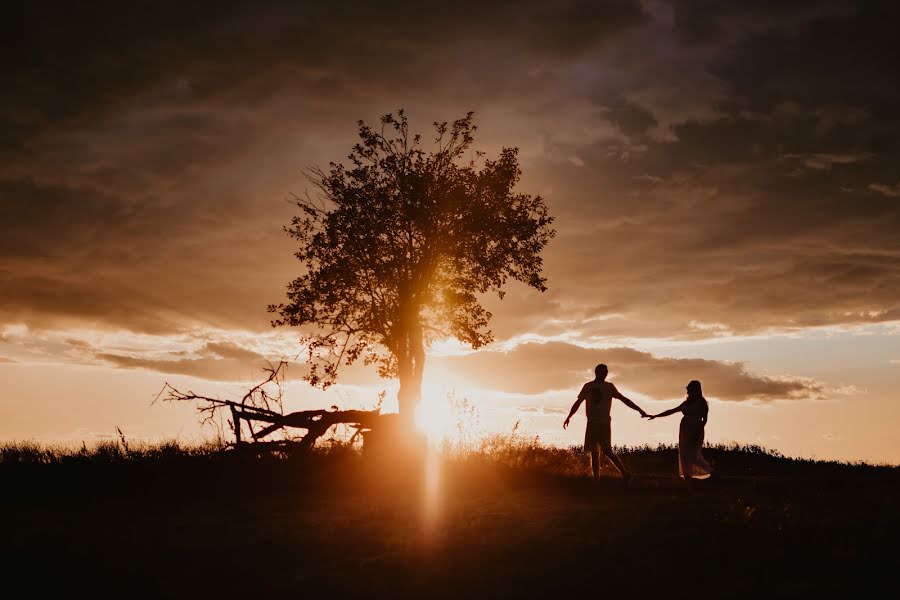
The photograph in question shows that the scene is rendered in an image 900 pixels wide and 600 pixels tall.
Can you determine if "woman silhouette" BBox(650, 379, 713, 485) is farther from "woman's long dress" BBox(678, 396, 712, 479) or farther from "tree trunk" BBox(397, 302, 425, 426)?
"tree trunk" BBox(397, 302, 425, 426)

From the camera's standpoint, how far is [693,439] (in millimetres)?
18188

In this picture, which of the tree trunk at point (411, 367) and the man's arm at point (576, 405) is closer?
the man's arm at point (576, 405)

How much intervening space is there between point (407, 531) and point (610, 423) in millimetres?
8149

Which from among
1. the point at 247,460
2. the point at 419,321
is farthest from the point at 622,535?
the point at 419,321

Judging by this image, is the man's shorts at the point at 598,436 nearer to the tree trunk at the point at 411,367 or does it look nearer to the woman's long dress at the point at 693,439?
the woman's long dress at the point at 693,439

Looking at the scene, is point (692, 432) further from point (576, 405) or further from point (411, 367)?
point (411, 367)

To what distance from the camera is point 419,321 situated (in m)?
26.3

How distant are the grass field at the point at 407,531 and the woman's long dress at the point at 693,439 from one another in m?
0.66

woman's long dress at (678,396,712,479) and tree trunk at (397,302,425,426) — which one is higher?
tree trunk at (397,302,425,426)

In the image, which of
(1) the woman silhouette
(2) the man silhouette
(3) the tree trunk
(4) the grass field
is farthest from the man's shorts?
(3) the tree trunk

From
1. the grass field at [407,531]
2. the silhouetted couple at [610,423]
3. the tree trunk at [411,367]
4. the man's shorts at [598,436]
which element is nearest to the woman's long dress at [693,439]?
the silhouetted couple at [610,423]

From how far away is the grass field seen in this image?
9297 millimetres

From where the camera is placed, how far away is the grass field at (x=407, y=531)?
9.30m

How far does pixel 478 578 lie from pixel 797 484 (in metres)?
15.1
